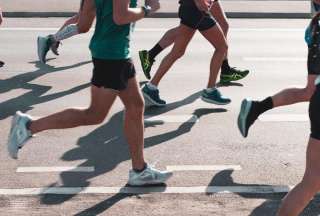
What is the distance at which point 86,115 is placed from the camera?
17.1ft

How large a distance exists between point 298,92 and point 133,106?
1414 millimetres

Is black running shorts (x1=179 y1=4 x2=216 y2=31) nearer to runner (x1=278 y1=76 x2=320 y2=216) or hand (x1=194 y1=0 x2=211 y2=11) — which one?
hand (x1=194 y1=0 x2=211 y2=11)

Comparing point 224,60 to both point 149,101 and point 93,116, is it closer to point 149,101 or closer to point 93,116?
point 149,101

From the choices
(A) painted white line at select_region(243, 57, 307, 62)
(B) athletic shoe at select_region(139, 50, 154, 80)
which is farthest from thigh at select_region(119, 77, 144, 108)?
(A) painted white line at select_region(243, 57, 307, 62)

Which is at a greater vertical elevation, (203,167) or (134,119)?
(134,119)

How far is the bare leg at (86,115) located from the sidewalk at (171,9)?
8675mm

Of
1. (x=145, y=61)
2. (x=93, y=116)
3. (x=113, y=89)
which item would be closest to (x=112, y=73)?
(x=113, y=89)

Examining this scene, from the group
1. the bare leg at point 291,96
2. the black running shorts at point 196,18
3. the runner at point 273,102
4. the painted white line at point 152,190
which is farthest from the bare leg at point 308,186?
the black running shorts at point 196,18

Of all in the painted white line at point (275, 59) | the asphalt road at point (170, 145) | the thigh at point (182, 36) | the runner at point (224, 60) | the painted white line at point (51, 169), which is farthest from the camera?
the painted white line at point (275, 59)

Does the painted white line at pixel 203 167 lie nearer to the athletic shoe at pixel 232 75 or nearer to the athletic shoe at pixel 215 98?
the athletic shoe at pixel 215 98

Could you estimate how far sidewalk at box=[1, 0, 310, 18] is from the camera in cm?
1378

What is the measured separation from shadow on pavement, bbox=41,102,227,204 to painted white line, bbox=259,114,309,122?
2.41 ft

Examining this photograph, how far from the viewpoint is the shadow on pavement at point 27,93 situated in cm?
757

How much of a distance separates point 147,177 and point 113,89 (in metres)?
0.71
